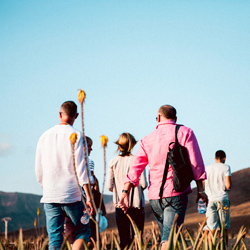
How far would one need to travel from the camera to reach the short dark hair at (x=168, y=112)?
386cm

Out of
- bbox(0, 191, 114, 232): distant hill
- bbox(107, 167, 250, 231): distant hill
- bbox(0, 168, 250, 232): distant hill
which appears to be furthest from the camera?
bbox(0, 191, 114, 232): distant hill

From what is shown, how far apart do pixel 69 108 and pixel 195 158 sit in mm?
1167

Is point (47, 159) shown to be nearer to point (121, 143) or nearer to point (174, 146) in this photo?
point (174, 146)

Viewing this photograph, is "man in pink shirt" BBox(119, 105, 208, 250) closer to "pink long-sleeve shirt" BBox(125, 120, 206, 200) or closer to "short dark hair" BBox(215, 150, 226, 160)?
"pink long-sleeve shirt" BBox(125, 120, 206, 200)

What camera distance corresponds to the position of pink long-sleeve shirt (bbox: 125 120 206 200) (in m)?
3.64

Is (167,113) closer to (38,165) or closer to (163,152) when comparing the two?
(163,152)

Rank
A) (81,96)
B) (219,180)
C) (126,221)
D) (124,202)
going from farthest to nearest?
(219,180) → (126,221) → (124,202) → (81,96)

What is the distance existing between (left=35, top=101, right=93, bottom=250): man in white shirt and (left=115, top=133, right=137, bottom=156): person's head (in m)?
1.41

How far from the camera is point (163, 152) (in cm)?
372

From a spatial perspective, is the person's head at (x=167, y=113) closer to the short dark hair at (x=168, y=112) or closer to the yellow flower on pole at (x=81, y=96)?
the short dark hair at (x=168, y=112)

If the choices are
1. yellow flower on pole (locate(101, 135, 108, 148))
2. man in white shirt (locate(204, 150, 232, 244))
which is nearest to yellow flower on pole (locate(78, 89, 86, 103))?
yellow flower on pole (locate(101, 135, 108, 148))

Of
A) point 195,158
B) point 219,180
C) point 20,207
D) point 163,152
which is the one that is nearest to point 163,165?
point 163,152

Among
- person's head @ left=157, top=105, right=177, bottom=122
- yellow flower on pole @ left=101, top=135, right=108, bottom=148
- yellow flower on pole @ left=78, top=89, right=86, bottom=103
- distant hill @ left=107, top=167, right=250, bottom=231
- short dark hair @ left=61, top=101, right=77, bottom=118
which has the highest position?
short dark hair @ left=61, top=101, right=77, bottom=118

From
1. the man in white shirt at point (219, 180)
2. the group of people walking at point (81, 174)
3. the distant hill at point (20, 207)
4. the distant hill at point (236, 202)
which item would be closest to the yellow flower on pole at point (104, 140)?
the group of people walking at point (81, 174)
